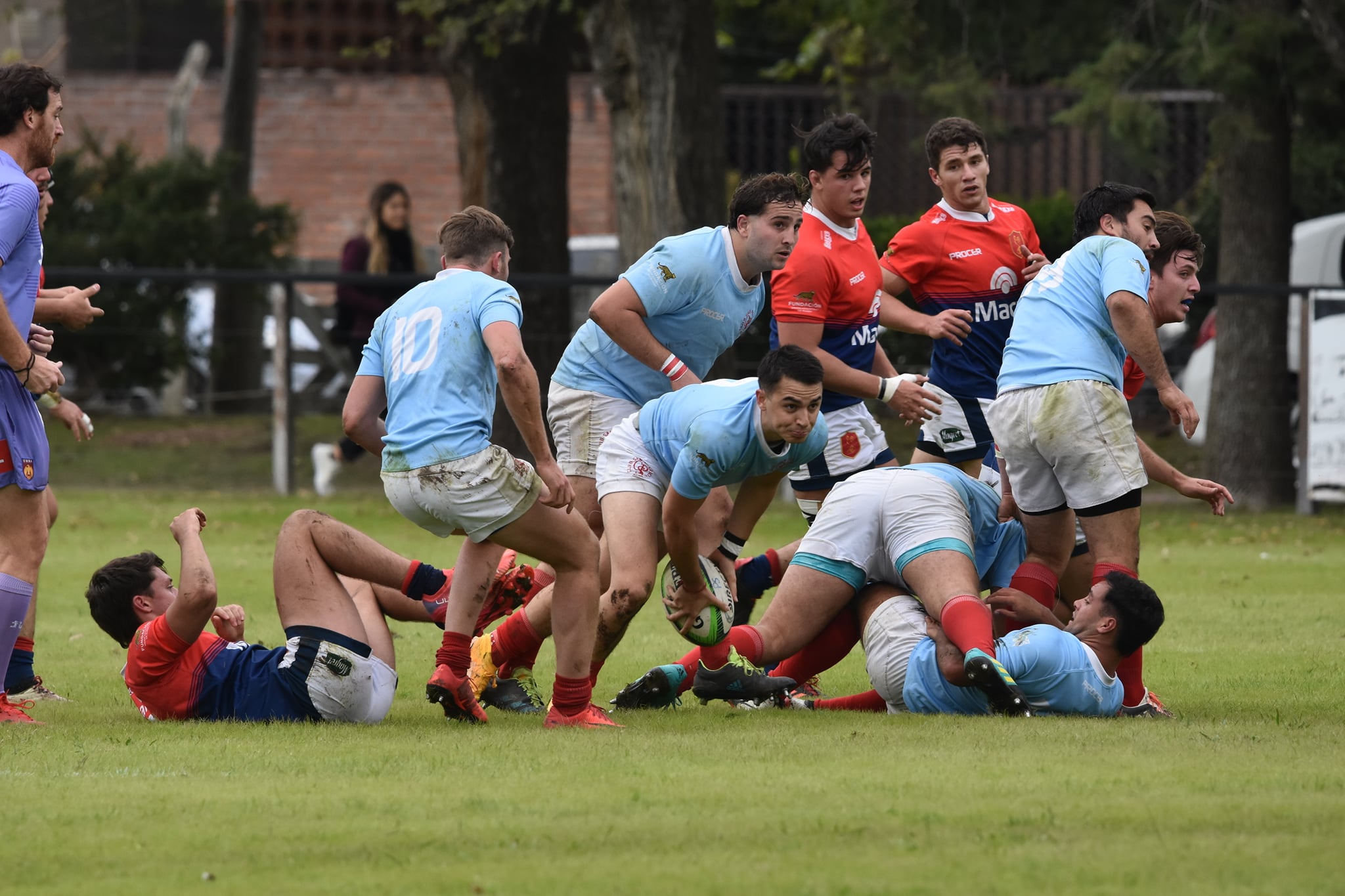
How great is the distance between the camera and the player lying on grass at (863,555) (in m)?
6.84

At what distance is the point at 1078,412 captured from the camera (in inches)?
276

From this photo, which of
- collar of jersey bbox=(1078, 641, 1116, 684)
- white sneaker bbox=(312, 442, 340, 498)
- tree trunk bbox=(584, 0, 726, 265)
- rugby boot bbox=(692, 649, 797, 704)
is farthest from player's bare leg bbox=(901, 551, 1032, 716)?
white sneaker bbox=(312, 442, 340, 498)

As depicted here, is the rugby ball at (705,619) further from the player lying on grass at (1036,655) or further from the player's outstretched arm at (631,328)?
the player's outstretched arm at (631,328)

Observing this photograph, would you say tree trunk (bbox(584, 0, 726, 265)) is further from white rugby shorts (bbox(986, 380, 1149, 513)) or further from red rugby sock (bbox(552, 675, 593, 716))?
red rugby sock (bbox(552, 675, 593, 716))

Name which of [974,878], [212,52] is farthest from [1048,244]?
[212,52]

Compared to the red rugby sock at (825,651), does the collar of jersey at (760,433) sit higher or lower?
higher

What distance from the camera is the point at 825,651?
7.31m

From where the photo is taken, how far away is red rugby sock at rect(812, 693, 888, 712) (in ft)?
23.0

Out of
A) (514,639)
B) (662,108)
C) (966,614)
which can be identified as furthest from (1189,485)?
(662,108)

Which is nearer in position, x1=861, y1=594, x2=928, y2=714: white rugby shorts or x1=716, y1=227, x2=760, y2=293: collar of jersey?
x1=861, y1=594, x2=928, y2=714: white rugby shorts

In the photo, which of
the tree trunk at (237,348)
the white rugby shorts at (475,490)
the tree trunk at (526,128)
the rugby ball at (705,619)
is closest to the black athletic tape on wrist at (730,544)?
the rugby ball at (705,619)

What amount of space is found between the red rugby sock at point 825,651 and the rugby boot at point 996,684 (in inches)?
31.5

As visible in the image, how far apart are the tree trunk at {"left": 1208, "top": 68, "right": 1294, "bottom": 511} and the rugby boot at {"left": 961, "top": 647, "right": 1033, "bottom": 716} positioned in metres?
10.5

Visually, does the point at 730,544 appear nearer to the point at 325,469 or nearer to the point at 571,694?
the point at 571,694
